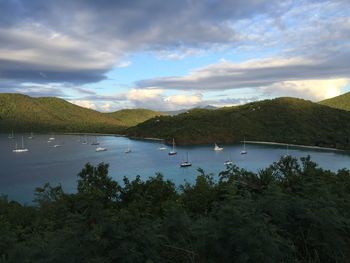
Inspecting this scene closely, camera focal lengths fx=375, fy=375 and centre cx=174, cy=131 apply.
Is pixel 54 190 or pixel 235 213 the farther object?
pixel 54 190

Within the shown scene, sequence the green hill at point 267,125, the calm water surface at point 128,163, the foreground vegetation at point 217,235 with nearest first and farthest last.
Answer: the foreground vegetation at point 217,235 → the calm water surface at point 128,163 → the green hill at point 267,125

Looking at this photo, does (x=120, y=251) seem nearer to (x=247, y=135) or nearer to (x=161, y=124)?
Answer: (x=247, y=135)

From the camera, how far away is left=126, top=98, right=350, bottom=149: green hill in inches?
4980

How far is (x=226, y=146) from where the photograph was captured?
410 ft

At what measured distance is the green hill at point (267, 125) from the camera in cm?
12650

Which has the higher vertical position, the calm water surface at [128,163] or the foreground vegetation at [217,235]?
the foreground vegetation at [217,235]

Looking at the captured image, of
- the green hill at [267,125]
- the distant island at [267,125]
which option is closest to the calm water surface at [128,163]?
the distant island at [267,125]

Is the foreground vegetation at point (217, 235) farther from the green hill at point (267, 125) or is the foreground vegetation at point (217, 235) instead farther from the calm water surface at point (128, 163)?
the green hill at point (267, 125)

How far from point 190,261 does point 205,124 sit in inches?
5698

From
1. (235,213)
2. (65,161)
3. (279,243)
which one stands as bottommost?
(65,161)

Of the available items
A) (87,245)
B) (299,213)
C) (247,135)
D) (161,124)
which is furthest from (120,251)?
(161,124)

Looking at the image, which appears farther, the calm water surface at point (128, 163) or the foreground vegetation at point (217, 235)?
the calm water surface at point (128, 163)

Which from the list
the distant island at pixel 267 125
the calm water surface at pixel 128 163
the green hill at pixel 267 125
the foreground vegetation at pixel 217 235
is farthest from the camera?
the green hill at pixel 267 125

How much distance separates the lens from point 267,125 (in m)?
145
